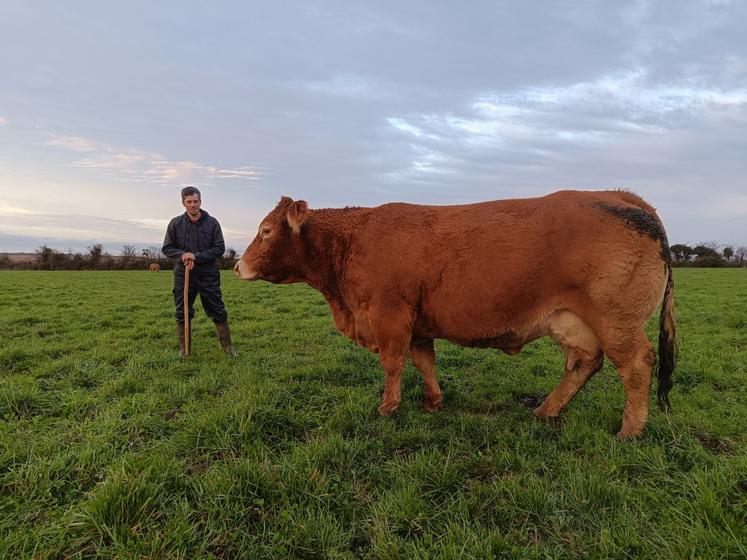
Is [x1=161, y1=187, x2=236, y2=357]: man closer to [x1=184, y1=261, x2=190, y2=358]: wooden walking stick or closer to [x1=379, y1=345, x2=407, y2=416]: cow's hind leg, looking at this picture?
[x1=184, y1=261, x2=190, y2=358]: wooden walking stick

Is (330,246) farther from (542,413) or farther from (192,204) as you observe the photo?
(192,204)

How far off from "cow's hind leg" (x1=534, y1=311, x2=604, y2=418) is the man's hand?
5.46 meters

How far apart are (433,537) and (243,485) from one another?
53.4 inches

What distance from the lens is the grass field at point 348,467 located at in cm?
264

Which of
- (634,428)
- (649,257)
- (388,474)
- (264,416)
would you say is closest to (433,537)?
(388,474)

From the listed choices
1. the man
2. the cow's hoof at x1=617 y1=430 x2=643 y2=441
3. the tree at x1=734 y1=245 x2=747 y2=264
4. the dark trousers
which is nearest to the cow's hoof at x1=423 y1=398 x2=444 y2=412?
the cow's hoof at x1=617 y1=430 x2=643 y2=441

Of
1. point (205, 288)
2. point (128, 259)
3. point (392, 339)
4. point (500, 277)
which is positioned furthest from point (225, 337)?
point (128, 259)

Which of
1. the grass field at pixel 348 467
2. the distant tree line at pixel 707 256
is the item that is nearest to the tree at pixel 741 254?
the distant tree line at pixel 707 256

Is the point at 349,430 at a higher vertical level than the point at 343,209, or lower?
lower

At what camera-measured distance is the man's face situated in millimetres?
7152

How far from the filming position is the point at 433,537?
2754 millimetres

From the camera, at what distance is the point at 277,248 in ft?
16.7

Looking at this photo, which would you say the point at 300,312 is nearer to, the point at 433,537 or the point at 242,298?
the point at 242,298

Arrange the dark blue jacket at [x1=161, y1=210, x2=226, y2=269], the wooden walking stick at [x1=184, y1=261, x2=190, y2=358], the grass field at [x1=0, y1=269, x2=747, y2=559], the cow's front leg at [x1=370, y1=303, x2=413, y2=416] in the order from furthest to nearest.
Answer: the dark blue jacket at [x1=161, y1=210, x2=226, y2=269]
the wooden walking stick at [x1=184, y1=261, x2=190, y2=358]
the cow's front leg at [x1=370, y1=303, x2=413, y2=416]
the grass field at [x1=0, y1=269, x2=747, y2=559]
